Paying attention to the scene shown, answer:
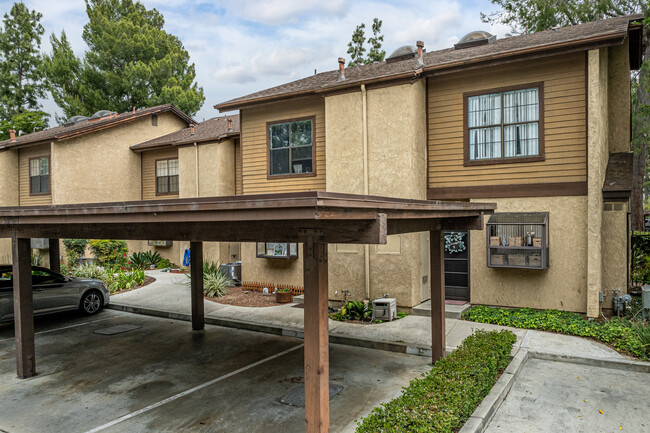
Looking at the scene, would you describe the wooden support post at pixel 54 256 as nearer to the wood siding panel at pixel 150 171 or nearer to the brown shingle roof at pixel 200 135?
the brown shingle roof at pixel 200 135

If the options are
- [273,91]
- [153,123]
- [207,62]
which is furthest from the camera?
[207,62]

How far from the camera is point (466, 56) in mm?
11109

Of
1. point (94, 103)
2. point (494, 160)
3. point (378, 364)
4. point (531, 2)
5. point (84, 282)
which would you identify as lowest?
point (378, 364)

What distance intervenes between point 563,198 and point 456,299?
12.2ft

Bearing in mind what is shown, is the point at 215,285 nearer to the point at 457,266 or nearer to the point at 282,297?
the point at 282,297

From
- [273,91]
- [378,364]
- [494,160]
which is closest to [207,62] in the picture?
[273,91]

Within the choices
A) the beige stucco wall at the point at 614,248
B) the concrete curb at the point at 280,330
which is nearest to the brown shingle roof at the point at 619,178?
the beige stucco wall at the point at 614,248

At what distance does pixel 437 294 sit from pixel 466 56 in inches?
274

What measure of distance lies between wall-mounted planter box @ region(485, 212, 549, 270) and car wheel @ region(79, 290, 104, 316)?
11.0m

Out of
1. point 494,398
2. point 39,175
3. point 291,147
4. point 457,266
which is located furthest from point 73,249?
point 494,398

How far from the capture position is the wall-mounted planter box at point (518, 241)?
9648 millimetres

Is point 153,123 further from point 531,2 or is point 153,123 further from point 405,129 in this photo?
point 531,2

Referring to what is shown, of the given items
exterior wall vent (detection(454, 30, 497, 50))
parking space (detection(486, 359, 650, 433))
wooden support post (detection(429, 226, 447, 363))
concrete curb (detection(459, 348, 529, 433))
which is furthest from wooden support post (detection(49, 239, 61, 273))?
exterior wall vent (detection(454, 30, 497, 50))

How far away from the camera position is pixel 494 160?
1047 centimetres
